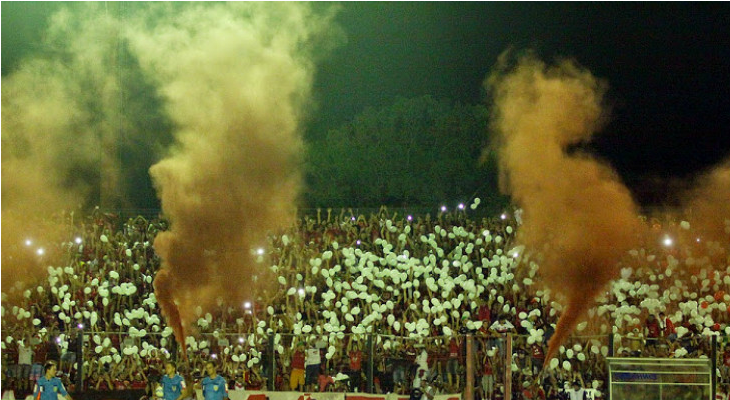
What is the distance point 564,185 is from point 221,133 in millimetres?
6419

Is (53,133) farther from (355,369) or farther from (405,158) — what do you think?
(405,158)

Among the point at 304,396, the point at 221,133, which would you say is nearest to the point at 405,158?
the point at 221,133

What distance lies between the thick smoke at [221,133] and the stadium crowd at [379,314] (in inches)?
20.0

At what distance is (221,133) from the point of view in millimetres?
16281

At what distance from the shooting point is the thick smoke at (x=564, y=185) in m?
15.1

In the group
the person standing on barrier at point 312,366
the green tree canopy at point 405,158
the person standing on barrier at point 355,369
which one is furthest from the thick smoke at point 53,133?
the green tree canopy at point 405,158

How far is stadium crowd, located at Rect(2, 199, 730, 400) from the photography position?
1285 cm

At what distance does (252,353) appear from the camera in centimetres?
1380

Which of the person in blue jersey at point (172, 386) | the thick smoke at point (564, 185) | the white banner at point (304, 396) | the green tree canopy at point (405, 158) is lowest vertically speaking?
the white banner at point (304, 396)

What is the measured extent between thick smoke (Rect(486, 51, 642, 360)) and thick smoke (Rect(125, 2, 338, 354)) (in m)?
4.38

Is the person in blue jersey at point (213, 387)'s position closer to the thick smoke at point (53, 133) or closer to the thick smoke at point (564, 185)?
the thick smoke at point (53, 133)

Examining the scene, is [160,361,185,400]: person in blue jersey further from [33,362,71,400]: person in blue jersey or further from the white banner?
[33,362,71,400]: person in blue jersey

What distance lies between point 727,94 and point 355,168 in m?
11.9

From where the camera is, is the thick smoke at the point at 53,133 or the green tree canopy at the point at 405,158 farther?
the green tree canopy at the point at 405,158
